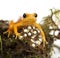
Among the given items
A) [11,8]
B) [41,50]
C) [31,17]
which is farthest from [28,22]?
[11,8]

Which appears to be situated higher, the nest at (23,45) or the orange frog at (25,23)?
the orange frog at (25,23)

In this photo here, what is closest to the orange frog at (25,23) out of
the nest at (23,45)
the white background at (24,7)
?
the nest at (23,45)

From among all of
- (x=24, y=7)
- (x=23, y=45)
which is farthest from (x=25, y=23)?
(x=24, y=7)

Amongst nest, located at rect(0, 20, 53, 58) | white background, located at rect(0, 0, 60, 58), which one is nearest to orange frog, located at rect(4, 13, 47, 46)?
nest, located at rect(0, 20, 53, 58)

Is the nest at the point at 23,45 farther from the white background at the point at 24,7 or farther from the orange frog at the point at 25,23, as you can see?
the white background at the point at 24,7

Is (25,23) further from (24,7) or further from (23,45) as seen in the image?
(24,7)

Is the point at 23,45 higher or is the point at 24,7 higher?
the point at 24,7

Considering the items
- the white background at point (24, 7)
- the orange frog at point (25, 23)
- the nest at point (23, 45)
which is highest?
the white background at point (24, 7)

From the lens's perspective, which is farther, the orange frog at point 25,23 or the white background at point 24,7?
the white background at point 24,7

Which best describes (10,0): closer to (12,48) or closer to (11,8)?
(11,8)
